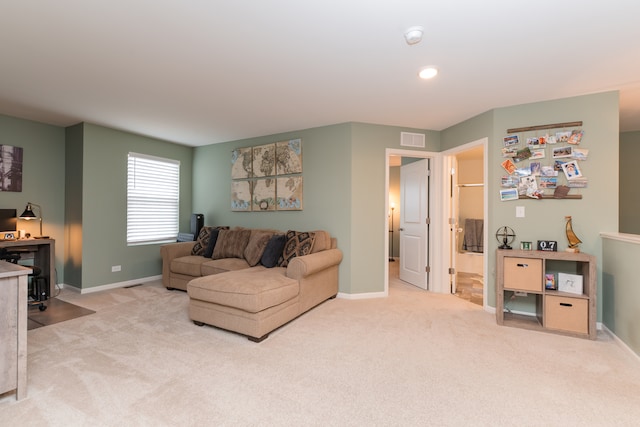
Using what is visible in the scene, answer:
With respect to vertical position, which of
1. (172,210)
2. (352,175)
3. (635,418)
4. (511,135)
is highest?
(511,135)

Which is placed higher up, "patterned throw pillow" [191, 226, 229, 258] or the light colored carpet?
"patterned throw pillow" [191, 226, 229, 258]

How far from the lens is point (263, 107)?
3.57m

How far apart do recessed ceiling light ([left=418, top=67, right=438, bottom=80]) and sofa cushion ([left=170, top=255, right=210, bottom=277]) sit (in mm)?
3538

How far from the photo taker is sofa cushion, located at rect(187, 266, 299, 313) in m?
2.68

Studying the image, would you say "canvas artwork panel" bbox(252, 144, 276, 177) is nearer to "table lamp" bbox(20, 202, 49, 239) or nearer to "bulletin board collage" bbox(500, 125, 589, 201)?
"table lamp" bbox(20, 202, 49, 239)

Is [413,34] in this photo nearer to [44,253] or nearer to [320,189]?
[320,189]

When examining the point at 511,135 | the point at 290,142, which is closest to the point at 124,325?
the point at 290,142

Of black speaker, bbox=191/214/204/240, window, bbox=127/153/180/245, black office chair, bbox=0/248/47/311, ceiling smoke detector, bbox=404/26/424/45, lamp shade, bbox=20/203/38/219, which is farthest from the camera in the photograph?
black speaker, bbox=191/214/204/240

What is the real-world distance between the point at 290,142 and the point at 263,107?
1.03 m

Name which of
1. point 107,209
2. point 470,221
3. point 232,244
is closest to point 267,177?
point 232,244

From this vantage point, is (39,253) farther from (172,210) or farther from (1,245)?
(172,210)

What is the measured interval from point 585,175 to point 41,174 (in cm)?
683

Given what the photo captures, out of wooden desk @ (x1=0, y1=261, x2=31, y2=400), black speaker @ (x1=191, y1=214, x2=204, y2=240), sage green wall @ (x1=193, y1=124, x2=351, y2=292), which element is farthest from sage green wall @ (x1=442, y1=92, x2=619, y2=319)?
black speaker @ (x1=191, y1=214, x2=204, y2=240)

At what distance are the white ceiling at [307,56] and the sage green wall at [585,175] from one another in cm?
16
